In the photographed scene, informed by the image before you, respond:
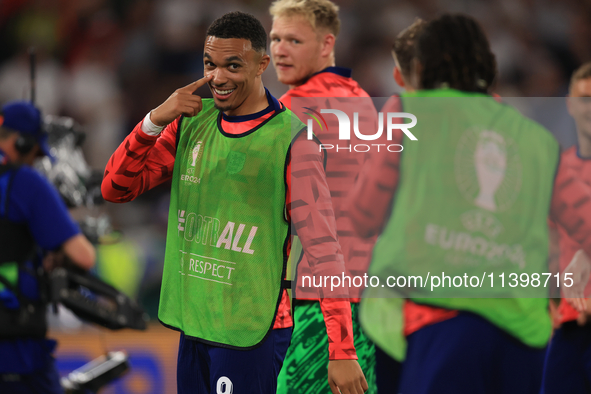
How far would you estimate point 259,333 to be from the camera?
7.68ft

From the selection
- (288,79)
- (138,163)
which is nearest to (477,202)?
(138,163)

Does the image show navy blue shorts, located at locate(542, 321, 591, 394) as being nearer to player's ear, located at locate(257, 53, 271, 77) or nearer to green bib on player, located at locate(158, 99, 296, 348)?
green bib on player, located at locate(158, 99, 296, 348)

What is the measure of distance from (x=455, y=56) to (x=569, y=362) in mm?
1787

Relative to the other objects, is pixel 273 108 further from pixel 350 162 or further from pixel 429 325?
pixel 429 325

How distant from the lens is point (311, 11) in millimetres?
3430

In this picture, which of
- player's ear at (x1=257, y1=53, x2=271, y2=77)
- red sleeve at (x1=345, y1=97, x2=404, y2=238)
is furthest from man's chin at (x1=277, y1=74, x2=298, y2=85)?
red sleeve at (x1=345, y1=97, x2=404, y2=238)

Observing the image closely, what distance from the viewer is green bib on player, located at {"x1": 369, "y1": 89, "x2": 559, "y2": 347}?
225cm

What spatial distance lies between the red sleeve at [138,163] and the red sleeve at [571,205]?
138 cm

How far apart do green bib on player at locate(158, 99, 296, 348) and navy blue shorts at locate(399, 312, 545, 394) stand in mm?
517

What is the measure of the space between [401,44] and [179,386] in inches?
68.0

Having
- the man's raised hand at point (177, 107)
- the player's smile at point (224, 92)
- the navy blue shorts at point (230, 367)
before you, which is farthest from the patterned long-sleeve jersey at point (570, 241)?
the man's raised hand at point (177, 107)

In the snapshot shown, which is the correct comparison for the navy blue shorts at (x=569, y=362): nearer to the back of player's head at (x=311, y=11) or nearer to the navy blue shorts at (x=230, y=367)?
the navy blue shorts at (x=230, y=367)

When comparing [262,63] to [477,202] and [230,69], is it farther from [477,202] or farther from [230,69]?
[477,202]

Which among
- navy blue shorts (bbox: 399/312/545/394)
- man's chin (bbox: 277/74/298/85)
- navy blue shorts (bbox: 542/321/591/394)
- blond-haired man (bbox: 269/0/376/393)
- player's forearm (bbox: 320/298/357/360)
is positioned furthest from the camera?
man's chin (bbox: 277/74/298/85)
